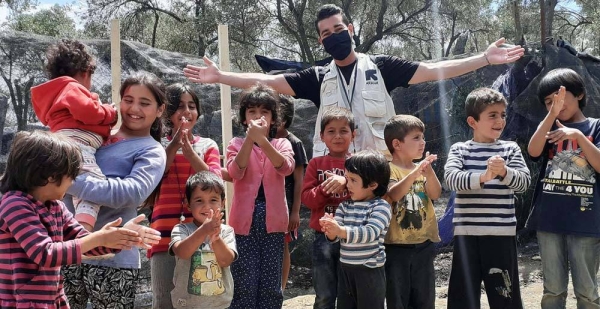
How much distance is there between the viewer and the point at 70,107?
2783 millimetres

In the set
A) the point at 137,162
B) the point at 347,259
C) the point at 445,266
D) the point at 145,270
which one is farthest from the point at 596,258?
the point at 145,270

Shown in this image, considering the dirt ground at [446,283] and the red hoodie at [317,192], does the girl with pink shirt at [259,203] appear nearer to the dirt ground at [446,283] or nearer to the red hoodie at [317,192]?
the red hoodie at [317,192]

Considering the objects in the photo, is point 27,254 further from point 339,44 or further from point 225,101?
point 225,101

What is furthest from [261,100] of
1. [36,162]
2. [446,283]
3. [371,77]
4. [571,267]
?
[446,283]

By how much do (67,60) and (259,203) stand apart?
1.23 meters

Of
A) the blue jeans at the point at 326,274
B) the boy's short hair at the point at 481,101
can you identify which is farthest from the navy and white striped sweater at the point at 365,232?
the boy's short hair at the point at 481,101

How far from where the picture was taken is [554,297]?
346 centimetres

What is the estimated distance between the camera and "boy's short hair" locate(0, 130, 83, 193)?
2176 mm

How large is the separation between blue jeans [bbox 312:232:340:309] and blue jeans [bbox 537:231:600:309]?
118cm

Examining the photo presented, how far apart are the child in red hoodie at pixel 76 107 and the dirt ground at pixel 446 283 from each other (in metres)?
2.91

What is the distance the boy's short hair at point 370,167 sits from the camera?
10.2ft

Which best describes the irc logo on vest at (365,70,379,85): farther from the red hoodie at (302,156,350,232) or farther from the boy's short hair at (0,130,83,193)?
the boy's short hair at (0,130,83,193)

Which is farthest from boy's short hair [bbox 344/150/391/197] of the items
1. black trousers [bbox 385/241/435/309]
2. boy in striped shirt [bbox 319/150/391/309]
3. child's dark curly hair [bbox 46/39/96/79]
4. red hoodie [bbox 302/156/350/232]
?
child's dark curly hair [bbox 46/39/96/79]

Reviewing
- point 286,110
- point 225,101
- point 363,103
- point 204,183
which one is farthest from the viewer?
point 225,101
